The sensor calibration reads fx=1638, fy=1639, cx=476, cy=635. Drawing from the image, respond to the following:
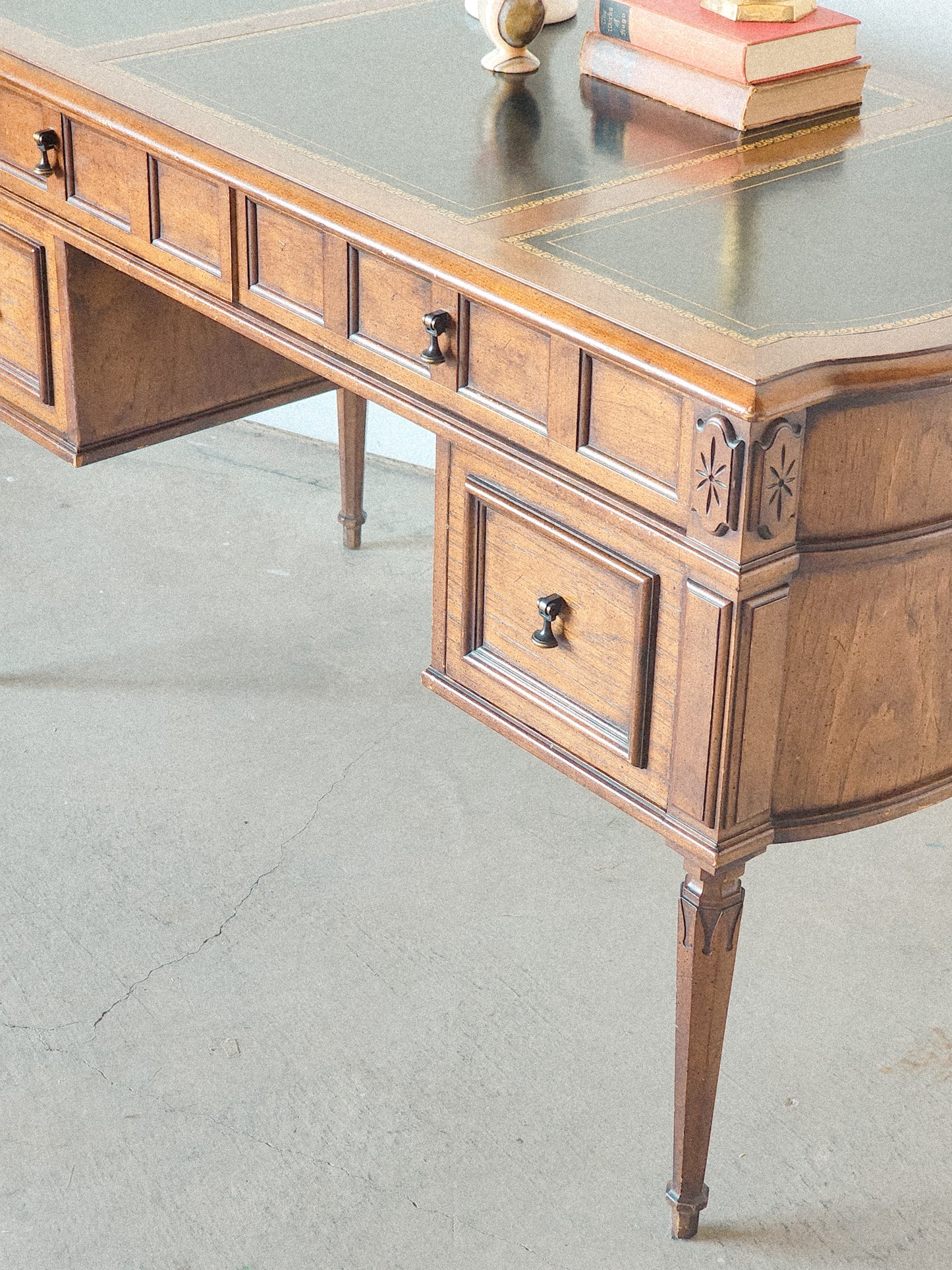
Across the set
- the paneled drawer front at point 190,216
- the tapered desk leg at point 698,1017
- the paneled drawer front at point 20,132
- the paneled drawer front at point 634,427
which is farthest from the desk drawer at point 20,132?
the tapered desk leg at point 698,1017

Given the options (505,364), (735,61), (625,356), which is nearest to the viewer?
(625,356)

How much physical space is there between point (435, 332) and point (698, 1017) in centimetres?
65

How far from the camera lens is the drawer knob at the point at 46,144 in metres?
1.76

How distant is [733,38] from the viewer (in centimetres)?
156

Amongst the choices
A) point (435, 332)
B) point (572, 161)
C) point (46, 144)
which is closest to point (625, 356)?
point (435, 332)

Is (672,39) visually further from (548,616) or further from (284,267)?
(548,616)

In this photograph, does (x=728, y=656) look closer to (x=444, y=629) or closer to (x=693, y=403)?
(x=693, y=403)

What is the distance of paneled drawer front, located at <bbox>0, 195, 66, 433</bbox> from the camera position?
6.17 feet

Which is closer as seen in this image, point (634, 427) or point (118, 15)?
point (634, 427)

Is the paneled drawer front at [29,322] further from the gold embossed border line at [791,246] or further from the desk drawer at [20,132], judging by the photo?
the gold embossed border line at [791,246]

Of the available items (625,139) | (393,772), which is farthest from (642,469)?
(393,772)

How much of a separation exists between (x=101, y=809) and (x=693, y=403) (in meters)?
1.23

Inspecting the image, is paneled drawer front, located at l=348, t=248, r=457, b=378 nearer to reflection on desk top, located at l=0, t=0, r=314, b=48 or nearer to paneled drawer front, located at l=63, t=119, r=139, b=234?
paneled drawer front, located at l=63, t=119, r=139, b=234

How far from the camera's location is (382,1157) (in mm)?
1661
